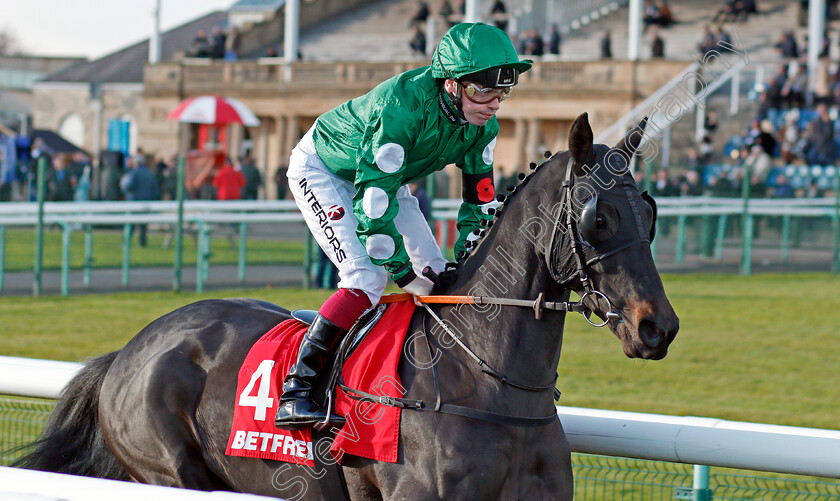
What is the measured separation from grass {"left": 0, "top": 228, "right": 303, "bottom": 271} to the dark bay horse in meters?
9.34

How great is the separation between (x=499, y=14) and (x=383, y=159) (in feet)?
91.8

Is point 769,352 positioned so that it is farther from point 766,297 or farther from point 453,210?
point 453,210

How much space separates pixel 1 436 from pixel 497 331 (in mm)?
3648

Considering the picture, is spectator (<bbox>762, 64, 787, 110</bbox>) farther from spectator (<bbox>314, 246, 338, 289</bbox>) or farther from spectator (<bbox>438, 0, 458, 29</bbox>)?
spectator (<bbox>314, 246, 338, 289</bbox>)

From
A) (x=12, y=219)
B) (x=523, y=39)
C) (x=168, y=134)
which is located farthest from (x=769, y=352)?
(x=168, y=134)

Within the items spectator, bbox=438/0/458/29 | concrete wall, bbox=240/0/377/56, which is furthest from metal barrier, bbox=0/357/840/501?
concrete wall, bbox=240/0/377/56

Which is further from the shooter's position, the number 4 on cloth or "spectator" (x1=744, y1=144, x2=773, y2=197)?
"spectator" (x1=744, y1=144, x2=773, y2=197)

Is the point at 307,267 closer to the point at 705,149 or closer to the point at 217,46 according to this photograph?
the point at 705,149

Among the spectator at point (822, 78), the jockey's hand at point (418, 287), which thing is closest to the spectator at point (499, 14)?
the spectator at point (822, 78)

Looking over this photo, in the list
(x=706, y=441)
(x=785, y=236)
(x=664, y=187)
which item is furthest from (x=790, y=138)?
(x=706, y=441)

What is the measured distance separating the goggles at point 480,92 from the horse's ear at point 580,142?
36 cm

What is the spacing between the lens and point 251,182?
1547 centimetres

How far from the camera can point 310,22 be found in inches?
1496

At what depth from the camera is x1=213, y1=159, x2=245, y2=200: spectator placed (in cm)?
1443
